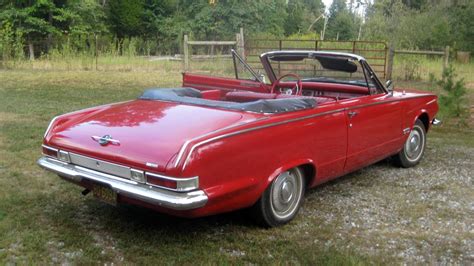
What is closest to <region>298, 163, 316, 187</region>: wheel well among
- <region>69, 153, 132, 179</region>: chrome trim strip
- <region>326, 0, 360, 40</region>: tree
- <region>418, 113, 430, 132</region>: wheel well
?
<region>69, 153, 132, 179</region>: chrome trim strip

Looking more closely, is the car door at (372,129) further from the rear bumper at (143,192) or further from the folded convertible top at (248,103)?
the rear bumper at (143,192)

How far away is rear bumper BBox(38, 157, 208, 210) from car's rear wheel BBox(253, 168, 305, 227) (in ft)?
2.44

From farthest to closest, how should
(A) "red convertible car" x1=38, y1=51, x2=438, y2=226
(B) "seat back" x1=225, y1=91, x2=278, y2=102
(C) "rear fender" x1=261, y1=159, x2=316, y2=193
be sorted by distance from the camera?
(B) "seat back" x1=225, y1=91, x2=278, y2=102 < (C) "rear fender" x1=261, y1=159, x2=316, y2=193 < (A) "red convertible car" x1=38, y1=51, x2=438, y2=226

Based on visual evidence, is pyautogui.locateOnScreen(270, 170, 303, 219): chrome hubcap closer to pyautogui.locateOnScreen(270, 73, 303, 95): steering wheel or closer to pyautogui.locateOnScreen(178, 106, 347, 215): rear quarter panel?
pyautogui.locateOnScreen(178, 106, 347, 215): rear quarter panel

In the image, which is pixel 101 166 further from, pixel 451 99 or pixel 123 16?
pixel 123 16

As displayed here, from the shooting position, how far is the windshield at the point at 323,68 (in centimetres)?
524

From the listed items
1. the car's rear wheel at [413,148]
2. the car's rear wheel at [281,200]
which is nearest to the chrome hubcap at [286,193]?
the car's rear wheel at [281,200]

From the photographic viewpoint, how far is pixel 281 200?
160 inches

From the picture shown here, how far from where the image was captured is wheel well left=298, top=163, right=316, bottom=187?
423 centimetres

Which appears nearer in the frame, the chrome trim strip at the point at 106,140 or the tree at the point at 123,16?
the chrome trim strip at the point at 106,140

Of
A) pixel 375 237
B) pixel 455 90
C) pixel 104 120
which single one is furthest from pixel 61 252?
pixel 455 90

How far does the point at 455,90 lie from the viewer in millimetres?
8648

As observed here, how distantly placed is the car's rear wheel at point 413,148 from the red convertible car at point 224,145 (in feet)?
1.92

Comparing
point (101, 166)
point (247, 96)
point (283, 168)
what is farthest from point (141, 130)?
point (247, 96)
